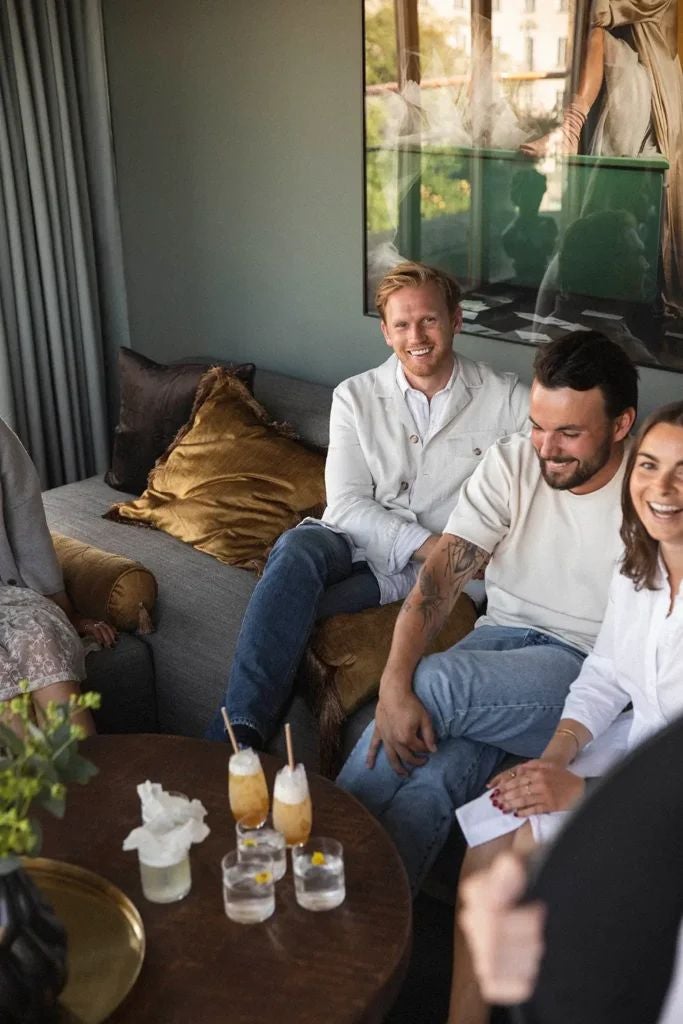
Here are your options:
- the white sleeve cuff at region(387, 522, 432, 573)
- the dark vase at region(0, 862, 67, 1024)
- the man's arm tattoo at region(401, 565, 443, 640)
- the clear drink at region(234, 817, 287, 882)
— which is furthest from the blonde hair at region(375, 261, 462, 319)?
the dark vase at region(0, 862, 67, 1024)

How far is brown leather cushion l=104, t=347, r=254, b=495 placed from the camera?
11.3ft

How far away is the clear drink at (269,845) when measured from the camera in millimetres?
1700

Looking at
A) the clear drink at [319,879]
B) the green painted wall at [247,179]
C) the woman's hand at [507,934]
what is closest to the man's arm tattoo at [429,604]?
the clear drink at [319,879]

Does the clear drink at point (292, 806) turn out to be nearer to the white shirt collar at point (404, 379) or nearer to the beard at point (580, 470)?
the beard at point (580, 470)

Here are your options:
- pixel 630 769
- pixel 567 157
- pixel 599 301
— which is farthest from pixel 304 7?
pixel 630 769

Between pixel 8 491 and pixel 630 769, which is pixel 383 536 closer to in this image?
pixel 8 491

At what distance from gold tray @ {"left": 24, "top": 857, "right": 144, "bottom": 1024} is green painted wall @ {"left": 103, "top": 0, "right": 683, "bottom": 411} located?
1924mm

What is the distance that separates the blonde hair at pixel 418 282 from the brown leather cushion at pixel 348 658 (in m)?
0.75

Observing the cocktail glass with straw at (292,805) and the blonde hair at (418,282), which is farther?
the blonde hair at (418,282)

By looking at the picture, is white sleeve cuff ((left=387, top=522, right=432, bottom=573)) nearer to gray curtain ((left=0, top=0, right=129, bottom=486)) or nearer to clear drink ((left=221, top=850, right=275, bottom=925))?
clear drink ((left=221, top=850, right=275, bottom=925))

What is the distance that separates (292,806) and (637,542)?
0.73m

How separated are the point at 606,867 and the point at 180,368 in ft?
10.3

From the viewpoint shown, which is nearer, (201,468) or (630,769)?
(630,769)

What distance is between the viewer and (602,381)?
2.18m
